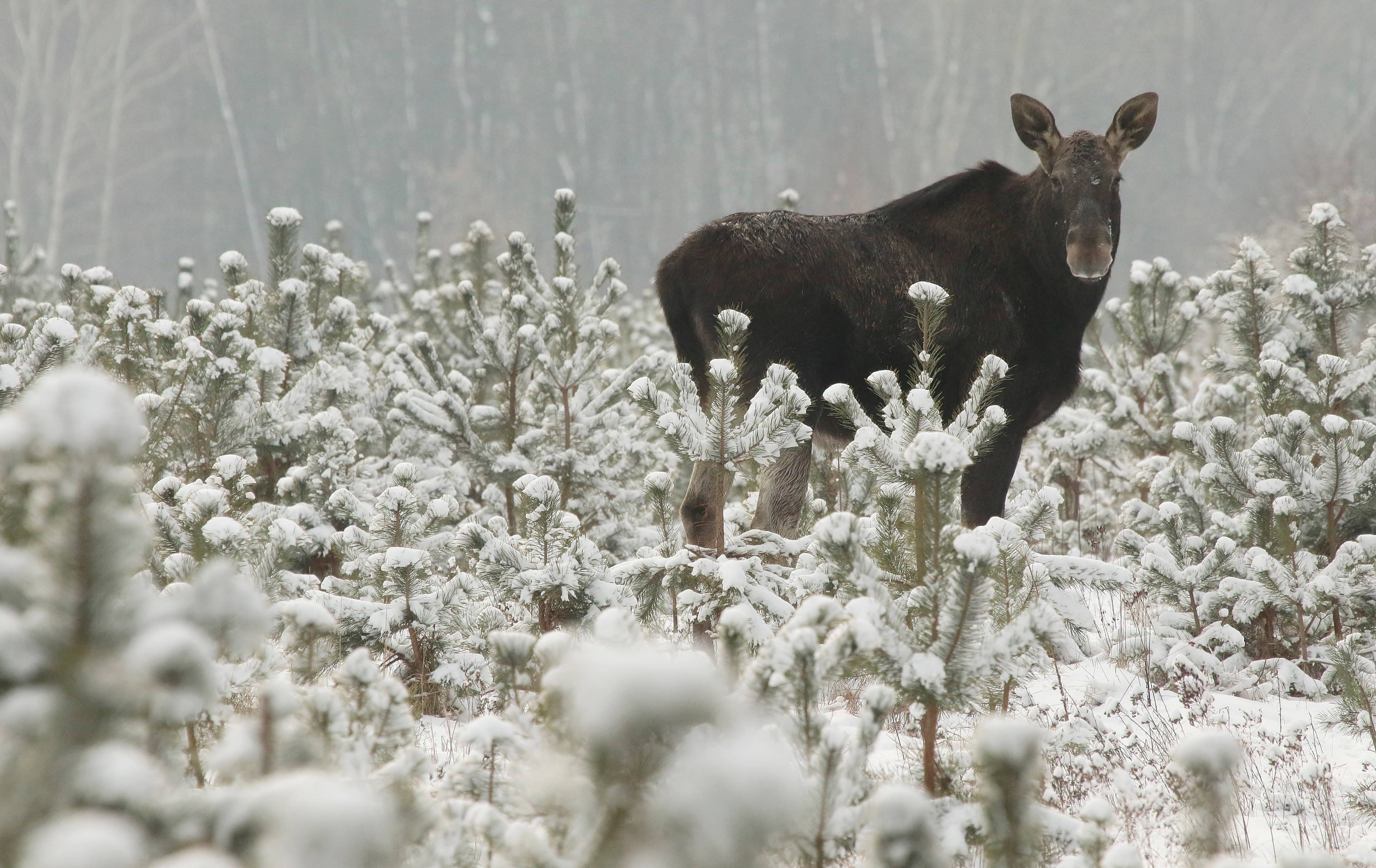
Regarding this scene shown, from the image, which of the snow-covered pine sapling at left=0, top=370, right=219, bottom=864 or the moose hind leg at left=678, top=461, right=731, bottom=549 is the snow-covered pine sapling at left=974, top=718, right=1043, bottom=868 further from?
the moose hind leg at left=678, top=461, right=731, bottom=549

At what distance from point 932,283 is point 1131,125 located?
1453 millimetres

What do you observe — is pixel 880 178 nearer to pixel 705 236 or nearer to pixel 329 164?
pixel 329 164

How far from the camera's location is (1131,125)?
5.00m

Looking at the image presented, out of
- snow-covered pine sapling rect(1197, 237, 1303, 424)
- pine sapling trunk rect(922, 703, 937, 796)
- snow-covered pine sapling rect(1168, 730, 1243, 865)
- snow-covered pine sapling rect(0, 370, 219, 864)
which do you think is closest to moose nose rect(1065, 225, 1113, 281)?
snow-covered pine sapling rect(1197, 237, 1303, 424)

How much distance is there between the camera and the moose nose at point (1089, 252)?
4434mm

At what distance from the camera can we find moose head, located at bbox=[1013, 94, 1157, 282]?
4496 millimetres

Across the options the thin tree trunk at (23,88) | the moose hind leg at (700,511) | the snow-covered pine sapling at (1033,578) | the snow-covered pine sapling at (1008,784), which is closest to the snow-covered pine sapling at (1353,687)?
the snow-covered pine sapling at (1033,578)

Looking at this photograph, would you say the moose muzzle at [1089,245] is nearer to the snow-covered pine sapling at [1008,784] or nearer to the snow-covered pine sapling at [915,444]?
the snow-covered pine sapling at [915,444]

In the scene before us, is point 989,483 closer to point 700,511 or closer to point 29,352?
point 700,511

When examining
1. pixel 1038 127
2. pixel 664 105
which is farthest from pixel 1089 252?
pixel 664 105

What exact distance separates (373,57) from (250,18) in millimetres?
7570

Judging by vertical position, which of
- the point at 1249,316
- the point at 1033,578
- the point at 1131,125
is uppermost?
the point at 1131,125

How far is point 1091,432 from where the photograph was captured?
21.0 feet

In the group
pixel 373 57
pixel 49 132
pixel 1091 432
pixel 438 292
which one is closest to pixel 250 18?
pixel 373 57
